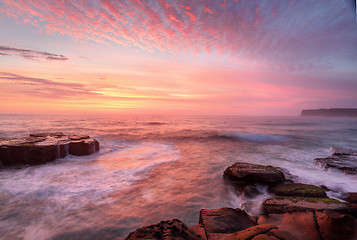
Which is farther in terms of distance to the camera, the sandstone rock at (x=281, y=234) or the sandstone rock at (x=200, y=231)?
the sandstone rock at (x=200, y=231)

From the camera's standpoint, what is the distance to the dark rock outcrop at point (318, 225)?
2521mm

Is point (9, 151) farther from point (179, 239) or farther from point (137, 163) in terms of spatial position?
→ point (179, 239)

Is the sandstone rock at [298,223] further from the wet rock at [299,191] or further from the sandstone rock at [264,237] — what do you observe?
the wet rock at [299,191]

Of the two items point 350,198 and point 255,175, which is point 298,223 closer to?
point 255,175

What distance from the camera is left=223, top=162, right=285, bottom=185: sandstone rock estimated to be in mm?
5742

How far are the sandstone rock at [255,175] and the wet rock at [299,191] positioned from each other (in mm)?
356

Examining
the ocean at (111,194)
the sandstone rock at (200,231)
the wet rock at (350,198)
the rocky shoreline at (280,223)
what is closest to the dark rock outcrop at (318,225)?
the rocky shoreline at (280,223)

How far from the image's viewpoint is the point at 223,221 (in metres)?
3.24

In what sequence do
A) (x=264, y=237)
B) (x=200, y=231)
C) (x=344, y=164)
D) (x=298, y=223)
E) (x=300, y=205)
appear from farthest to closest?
(x=344, y=164), (x=300, y=205), (x=298, y=223), (x=200, y=231), (x=264, y=237)

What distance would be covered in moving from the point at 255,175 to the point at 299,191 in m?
1.32

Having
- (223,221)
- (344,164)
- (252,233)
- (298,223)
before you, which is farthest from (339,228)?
(344,164)

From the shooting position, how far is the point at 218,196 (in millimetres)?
5633

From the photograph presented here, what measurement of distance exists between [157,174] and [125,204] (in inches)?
109

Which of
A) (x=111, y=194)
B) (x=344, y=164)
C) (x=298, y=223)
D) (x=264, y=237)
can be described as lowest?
(x=111, y=194)
